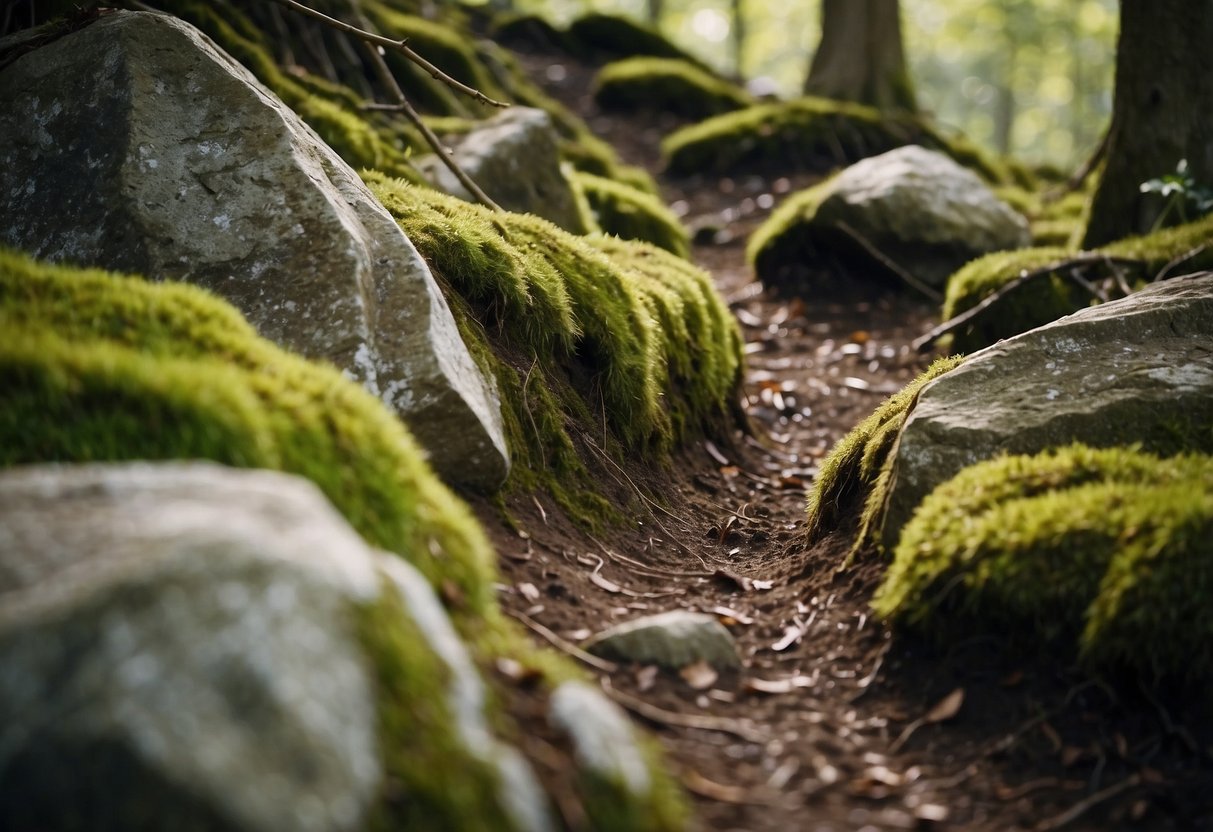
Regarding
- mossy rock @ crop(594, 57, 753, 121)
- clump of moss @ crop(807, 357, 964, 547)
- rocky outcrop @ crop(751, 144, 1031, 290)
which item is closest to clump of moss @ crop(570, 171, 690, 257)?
rocky outcrop @ crop(751, 144, 1031, 290)

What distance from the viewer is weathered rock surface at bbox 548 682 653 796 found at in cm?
212

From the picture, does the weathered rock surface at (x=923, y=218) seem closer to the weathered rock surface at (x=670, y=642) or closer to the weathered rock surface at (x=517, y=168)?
the weathered rock surface at (x=517, y=168)

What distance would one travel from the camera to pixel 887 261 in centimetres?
875

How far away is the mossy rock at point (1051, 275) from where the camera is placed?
6.49 meters

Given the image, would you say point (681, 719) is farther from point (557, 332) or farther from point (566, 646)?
point (557, 332)

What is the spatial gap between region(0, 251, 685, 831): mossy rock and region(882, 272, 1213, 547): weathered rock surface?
71.2 inches

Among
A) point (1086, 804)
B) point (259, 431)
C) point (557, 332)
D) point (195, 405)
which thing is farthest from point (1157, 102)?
point (195, 405)

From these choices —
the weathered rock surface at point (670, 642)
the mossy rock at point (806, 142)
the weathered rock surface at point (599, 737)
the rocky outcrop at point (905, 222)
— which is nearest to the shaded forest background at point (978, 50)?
the mossy rock at point (806, 142)

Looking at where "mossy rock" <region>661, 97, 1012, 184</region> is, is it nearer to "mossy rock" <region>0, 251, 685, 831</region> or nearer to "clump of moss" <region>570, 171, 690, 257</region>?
"clump of moss" <region>570, 171, 690, 257</region>

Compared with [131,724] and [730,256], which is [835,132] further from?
[131,724]

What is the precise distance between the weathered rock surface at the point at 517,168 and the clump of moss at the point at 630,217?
2.73ft

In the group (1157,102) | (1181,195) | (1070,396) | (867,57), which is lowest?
(1070,396)

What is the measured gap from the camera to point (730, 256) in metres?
10.5

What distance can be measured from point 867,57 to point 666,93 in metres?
3.09
